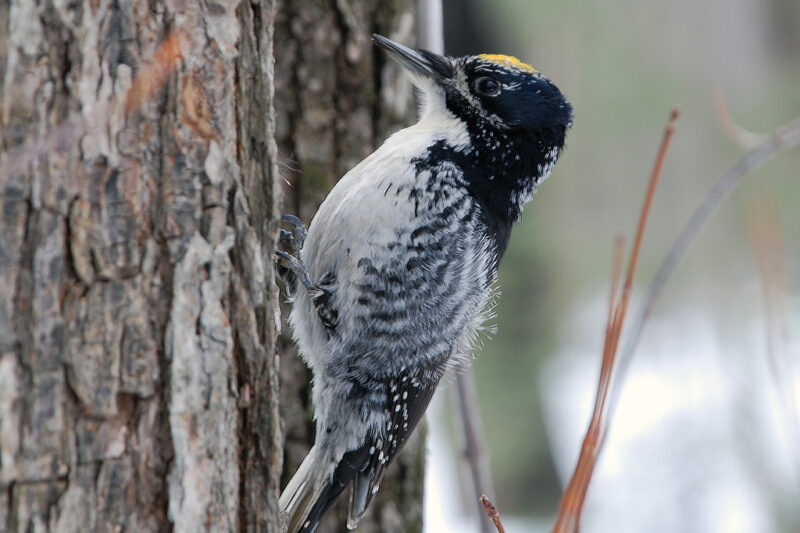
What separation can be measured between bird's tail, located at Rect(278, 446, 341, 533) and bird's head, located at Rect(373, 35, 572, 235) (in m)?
1.08

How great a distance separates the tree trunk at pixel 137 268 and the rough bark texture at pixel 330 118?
1.09 metres

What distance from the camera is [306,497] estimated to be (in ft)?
8.86

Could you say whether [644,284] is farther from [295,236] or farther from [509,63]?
[295,236]

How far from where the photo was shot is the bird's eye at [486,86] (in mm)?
3010

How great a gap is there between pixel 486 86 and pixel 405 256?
76 centimetres

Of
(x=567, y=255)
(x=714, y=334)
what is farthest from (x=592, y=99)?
(x=714, y=334)

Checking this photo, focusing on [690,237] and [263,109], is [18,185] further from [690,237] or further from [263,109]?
[690,237]

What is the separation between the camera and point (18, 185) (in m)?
1.40

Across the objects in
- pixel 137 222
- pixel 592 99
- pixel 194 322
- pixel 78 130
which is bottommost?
pixel 194 322

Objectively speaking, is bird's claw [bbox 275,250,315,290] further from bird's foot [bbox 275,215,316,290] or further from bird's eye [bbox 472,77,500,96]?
bird's eye [bbox 472,77,500,96]

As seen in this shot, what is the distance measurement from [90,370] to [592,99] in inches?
209

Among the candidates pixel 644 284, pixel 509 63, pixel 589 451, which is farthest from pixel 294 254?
pixel 644 284

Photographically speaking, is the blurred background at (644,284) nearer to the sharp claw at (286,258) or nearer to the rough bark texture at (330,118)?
the rough bark texture at (330,118)

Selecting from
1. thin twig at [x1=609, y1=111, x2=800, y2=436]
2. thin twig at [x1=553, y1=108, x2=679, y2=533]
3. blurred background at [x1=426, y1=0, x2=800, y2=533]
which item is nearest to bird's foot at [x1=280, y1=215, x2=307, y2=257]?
thin twig at [x1=609, y1=111, x2=800, y2=436]
